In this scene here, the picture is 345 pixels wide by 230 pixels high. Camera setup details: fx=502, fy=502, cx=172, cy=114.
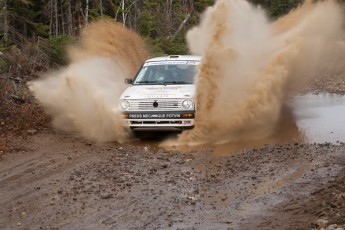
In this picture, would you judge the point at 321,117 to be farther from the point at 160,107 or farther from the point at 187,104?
the point at 160,107

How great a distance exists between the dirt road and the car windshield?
2.36 meters

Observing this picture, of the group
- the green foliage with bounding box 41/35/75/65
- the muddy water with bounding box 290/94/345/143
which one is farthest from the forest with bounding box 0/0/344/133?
the muddy water with bounding box 290/94/345/143

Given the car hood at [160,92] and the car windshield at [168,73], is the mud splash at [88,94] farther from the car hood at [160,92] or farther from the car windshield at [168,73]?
the car windshield at [168,73]

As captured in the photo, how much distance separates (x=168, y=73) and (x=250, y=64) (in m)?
2.17

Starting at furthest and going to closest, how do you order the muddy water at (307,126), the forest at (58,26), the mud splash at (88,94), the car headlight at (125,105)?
the forest at (58,26), the mud splash at (88,94), the car headlight at (125,105), the muddy water at (307,126)

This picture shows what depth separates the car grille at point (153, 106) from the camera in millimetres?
11120

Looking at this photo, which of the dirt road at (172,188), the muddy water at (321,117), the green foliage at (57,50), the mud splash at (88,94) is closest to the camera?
the dirt road at (172,188)

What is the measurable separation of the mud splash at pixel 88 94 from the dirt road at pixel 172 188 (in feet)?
4.20

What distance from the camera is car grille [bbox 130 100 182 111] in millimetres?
11120

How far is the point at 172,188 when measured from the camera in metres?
7.36

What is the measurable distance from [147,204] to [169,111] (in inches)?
185

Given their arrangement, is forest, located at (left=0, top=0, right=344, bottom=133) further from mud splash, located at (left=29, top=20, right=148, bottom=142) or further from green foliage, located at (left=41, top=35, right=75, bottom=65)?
mud splash, located at (left=29, top=20, right=148, bottom=142)

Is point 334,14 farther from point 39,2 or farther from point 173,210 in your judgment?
point 39,2

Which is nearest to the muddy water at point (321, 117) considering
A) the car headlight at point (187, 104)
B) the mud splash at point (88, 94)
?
the car headlight at point (187, 104)
